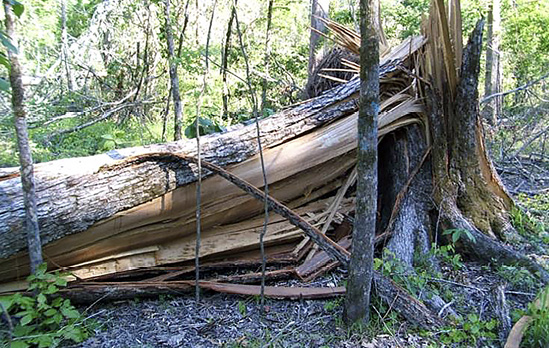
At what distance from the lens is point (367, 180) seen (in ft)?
8.65

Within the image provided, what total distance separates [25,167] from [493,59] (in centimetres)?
1049

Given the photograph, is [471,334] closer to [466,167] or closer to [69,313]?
[466,167]

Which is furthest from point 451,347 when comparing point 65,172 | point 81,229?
point 65,172

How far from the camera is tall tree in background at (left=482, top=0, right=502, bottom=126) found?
8.46m

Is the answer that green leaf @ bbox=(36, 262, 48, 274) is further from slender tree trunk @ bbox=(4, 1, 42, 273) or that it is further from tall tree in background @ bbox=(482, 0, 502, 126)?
tall tree in background @ bbox=(482, 0, 502, 126)

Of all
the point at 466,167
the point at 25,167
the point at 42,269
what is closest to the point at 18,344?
the point at 42,269

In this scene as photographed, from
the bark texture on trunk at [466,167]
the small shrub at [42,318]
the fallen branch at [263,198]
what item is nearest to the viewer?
the small shrub at [42,318]

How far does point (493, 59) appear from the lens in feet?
32.8

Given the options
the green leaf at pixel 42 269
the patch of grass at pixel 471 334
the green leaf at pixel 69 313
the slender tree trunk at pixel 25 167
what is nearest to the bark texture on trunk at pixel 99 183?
the slender tree trunk at pixel 25 167

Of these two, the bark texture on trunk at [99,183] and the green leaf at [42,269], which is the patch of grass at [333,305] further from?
the green leaf at [42,269]

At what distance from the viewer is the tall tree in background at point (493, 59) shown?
8.46m

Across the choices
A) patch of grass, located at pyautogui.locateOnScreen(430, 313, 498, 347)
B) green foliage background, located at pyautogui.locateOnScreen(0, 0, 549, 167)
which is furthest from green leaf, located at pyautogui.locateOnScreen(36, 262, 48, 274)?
green foliage background, located at pyautogui.locateOnScreen(0, 0, 549, 167)

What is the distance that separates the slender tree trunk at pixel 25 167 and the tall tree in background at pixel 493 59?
806 cm

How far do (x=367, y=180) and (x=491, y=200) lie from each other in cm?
217
